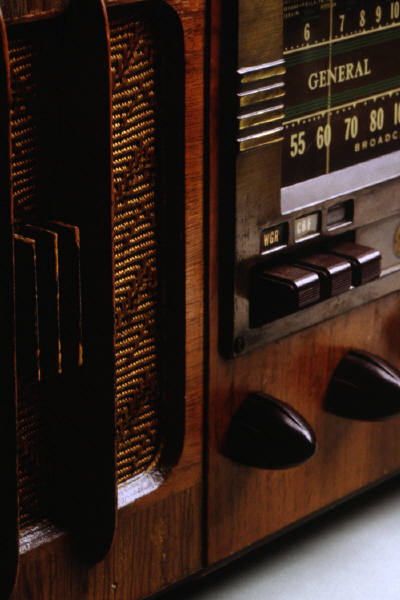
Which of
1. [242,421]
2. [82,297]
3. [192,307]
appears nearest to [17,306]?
[82,297]

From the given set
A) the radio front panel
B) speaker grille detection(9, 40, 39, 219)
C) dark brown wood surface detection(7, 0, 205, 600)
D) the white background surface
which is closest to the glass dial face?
the radio front panel

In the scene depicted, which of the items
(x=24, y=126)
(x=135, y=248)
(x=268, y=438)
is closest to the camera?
(x=24, y=126)

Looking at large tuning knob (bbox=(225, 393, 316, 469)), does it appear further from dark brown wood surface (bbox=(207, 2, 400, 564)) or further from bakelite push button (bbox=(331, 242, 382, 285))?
bakelite push button (bbox=(331, 242, 382, 285))

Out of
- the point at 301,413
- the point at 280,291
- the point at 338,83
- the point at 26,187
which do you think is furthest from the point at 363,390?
the point at 26,187

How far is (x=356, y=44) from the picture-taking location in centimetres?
104

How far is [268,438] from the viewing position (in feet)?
3.37

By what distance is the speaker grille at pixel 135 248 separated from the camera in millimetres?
866

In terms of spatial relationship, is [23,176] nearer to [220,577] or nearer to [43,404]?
[43,404]

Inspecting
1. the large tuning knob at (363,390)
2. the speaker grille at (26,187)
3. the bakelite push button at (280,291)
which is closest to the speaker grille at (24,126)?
the speaker grille at (26,187)

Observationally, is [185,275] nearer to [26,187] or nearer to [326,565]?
[26,187]

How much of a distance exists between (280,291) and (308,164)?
5.0 inches

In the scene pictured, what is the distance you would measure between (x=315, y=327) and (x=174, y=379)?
183 mm

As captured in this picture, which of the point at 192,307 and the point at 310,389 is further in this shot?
the point at 310,389

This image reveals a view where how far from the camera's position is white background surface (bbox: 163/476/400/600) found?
3.57 feet
